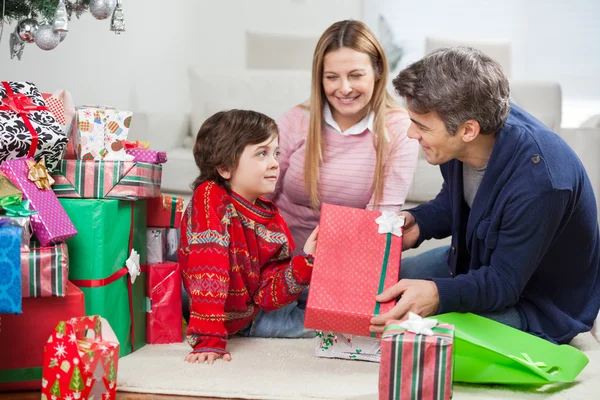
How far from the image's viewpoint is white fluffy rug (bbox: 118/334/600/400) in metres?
1.54

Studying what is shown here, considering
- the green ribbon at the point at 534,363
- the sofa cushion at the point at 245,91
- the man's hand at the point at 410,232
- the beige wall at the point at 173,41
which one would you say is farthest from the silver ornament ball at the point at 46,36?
the beige wall at the point at 173,41

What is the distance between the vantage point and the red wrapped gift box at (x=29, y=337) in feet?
5.01

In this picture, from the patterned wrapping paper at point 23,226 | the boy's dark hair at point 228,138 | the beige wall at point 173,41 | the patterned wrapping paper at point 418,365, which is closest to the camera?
the patterned wrapping paper at point 418,365

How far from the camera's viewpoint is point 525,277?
66.2 inches

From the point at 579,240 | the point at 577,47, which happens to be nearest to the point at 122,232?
the point at 579,240

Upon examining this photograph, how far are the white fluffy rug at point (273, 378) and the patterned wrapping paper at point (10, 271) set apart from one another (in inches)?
11.3

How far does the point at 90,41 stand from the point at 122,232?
202 centimetres

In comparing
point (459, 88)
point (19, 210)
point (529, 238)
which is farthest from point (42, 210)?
point (529, 238)

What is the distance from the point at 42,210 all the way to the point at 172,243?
541mm

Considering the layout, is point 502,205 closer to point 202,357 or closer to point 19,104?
point 202,357

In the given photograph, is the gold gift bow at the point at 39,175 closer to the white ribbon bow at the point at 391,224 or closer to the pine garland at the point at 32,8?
the pine garland at the point at 32,8

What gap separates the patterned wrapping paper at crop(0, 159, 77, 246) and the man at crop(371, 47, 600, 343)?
2.26 ft

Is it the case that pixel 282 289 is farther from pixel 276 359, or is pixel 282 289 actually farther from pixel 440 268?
pixel 440 268

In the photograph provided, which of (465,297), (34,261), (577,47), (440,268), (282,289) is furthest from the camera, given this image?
(577,47)
